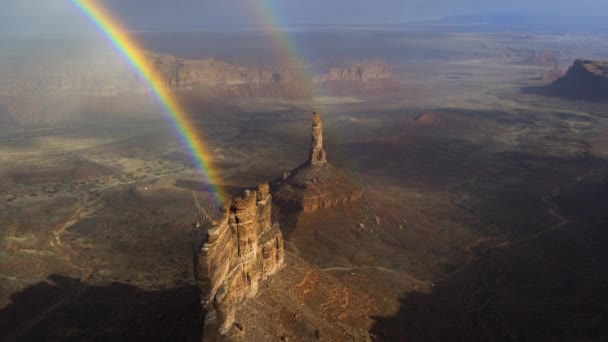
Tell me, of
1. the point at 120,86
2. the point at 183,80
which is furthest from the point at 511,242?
the point at 120,86

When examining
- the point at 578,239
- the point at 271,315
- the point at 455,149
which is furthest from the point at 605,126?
the point at 271,315

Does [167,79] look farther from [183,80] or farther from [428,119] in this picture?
[428,119]

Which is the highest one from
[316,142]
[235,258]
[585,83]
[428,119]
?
[585,83]

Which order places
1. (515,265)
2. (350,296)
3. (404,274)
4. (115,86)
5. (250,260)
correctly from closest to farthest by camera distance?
(250,260) → (350,296) → (404,274) → (515,265) → (115,86)

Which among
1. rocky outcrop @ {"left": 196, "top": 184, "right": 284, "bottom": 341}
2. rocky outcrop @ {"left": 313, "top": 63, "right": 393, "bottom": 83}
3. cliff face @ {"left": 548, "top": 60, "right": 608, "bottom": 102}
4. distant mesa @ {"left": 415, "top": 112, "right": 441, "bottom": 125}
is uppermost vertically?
rocky outcrop @ {"left": 313, "top": 63, "right": 393, "bottom": 83}

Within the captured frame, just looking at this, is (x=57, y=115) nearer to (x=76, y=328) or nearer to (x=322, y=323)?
(x=76, y=328)

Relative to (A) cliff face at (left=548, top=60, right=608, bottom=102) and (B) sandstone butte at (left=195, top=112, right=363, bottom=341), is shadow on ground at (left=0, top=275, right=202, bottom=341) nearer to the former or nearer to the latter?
(B) sandstone butte at (left=195, top=112, right=363, bottom=341)

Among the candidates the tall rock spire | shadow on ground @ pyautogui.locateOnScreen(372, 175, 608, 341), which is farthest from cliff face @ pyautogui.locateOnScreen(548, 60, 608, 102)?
the tall rock spire
